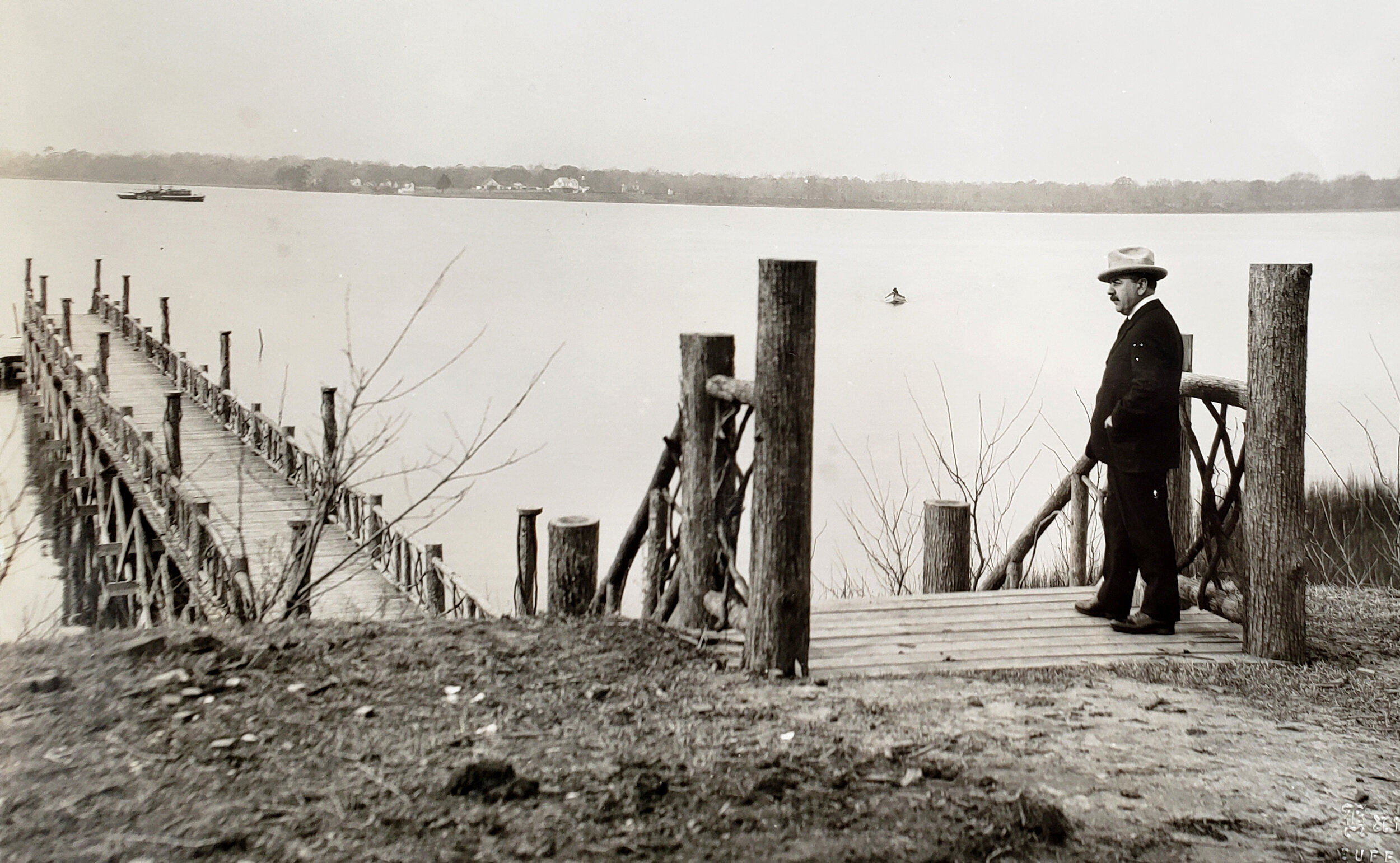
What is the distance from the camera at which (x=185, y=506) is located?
15.8m

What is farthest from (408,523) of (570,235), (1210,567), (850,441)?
(570,235)

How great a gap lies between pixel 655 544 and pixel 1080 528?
304 cm

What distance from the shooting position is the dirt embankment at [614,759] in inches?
139

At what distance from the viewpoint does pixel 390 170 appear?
65.8 feet

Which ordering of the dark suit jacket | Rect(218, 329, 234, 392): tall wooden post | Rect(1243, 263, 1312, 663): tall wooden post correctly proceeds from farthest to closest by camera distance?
1. Rect(218, 329, 234, 392): tall wooden post
2. the dark suit jacket
3. Rect(1243, 263, 1312, 663): tall wooden post

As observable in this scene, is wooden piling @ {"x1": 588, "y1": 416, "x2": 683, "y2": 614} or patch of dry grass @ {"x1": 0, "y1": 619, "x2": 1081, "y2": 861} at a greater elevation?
wooden piling @ {"x1": 588, "y1": 416, "x2": 683, "y2": 614}

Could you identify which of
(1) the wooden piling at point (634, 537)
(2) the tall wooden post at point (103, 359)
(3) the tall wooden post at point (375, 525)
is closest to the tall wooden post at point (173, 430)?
(3) the tall wooden post at point (375, 525)

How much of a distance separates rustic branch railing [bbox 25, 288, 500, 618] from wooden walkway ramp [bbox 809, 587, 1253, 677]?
134 inches

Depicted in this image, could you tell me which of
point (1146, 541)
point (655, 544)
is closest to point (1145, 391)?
point (1146, 541)

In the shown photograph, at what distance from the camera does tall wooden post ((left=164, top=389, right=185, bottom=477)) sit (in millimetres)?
17281

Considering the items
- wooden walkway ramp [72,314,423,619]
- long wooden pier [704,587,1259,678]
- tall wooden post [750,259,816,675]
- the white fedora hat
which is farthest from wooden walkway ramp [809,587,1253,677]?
wooden walkway ramp [72,314,423,619]

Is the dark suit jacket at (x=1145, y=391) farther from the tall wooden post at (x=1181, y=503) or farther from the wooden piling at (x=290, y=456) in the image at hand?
the wooden piling at (x=290, y=456)

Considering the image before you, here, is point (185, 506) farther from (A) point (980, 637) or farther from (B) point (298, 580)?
(A) point (980, 637)

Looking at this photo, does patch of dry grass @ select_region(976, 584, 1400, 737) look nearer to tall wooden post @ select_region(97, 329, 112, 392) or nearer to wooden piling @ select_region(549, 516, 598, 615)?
wooden piling @ select_region(549, 516, 598, 615)
